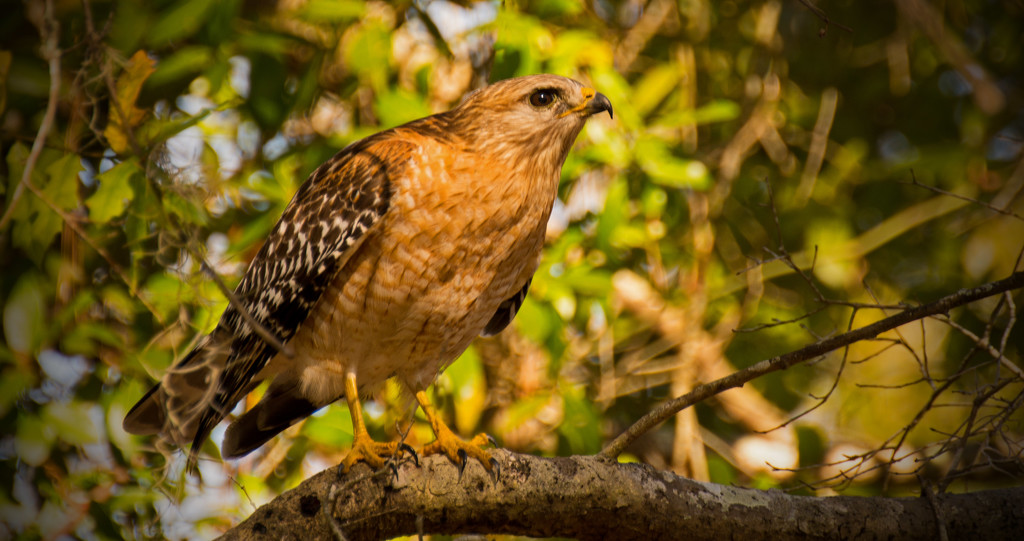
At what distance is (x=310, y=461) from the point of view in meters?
4.46

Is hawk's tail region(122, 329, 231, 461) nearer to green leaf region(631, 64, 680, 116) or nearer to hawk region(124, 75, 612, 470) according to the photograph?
hawk region(124, 75, 612, 470)

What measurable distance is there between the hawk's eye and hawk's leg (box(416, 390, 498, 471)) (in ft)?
4.14

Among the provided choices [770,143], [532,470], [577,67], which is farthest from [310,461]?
[770,143]

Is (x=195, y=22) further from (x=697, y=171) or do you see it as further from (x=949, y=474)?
(x=949, y=474)

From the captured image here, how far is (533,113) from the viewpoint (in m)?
3.32

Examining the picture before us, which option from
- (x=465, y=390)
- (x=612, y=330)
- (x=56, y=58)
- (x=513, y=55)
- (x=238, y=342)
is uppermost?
(x=56, y=58)

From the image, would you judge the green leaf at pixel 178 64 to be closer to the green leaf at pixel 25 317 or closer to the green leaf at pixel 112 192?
the green leaf at pixel 112 192

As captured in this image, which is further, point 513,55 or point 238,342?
point 513,55

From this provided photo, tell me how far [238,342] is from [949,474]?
2.51 metres

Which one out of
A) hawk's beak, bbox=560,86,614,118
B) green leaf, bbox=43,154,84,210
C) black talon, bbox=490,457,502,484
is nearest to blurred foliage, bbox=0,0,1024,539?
green leaf, bbox=43,154,84,210

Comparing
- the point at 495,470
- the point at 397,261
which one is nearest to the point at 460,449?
the point at 495,470

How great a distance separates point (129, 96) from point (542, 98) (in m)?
1.52

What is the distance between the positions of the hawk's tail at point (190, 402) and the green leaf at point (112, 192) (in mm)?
607

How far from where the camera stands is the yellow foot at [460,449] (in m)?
2.68
